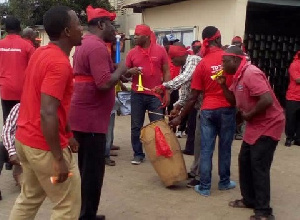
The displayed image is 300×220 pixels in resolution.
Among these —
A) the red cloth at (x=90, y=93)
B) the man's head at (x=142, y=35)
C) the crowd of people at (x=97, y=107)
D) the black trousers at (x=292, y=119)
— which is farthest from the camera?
the black trousers at (x=292, y=119)

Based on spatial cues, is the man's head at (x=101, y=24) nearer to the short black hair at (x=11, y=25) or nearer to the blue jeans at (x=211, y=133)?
the blue jeans at (x=211, y=133)

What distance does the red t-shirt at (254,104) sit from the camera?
436 cm

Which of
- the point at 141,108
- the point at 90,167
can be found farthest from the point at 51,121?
the point at 141,108

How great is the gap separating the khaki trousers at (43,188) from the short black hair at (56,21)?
809mm

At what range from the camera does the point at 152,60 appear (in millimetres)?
6469

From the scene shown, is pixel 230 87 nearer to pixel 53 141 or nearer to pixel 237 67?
pixel 237 67

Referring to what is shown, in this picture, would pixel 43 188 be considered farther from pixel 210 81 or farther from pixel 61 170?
pixel 210 81

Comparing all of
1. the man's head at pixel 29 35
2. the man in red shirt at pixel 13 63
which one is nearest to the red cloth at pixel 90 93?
the man in red shirt at pixel 13 63

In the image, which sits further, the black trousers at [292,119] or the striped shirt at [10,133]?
the black trousers at [292,119]

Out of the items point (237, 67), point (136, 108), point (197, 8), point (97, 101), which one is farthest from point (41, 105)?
point (197, 8)

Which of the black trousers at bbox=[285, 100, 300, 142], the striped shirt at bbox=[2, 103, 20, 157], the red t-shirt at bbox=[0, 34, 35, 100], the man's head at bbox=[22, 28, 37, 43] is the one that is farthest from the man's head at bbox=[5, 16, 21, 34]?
the black trousers at bbox=[285, 100, 300, 142]

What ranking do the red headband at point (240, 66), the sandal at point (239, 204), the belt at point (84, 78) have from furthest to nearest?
the sandal at point (239, 204), the red headband at point (240, 66), the belt at point (84, 78)

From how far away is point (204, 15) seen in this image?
1045cm

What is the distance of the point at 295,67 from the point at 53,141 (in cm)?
620
